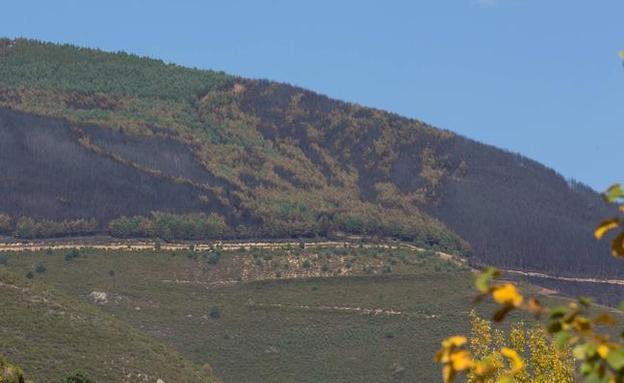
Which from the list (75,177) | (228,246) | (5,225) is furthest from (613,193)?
(75,177)

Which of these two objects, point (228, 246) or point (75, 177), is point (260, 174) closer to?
point (228, 246)

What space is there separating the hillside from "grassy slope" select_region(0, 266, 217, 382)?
99.4ft

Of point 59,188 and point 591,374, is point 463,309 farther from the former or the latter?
point 591,374

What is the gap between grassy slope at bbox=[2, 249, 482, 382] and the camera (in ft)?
272

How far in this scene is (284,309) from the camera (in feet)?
310

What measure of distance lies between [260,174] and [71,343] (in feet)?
205

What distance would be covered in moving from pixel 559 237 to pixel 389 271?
25727mm

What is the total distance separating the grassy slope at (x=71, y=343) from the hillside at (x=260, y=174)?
3030 centimetres

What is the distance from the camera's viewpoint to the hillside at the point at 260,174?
116000 millimetres

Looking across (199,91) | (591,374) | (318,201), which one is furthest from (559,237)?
(591,374)

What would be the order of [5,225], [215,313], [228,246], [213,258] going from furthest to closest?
1. [228,246]
2. [5,225]
3. [213,258]
4. [215,313]

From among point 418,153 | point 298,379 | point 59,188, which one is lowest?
point 298,379

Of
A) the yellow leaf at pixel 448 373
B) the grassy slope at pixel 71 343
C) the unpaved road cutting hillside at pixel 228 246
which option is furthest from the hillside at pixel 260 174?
the yellow leaf at pixel 448 373

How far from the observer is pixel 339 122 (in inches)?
5832
